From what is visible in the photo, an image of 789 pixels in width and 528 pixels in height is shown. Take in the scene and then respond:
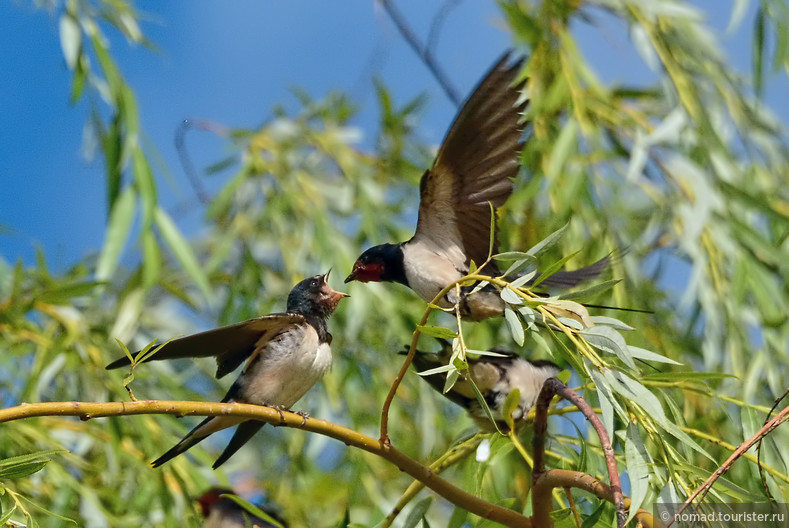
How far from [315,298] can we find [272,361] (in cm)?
25

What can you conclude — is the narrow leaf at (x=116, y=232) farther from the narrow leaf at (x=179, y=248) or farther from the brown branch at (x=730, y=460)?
the brown branch at (x=730, y=460)

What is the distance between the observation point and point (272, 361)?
1.76 meters

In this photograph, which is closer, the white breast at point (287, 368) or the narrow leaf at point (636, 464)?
the narrow leaf at point (636, 464)

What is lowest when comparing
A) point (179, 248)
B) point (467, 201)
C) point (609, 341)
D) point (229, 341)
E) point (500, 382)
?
point (500, 382)

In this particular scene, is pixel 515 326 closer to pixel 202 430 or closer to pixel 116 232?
pixel 202 430

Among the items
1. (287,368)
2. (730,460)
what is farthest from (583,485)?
(287,368)

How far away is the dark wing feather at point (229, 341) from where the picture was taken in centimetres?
129

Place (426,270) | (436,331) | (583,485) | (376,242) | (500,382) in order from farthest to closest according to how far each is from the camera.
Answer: (376,242) → (500,382) → (426,270) → (583,485) → (436,331)

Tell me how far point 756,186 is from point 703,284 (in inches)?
15.7

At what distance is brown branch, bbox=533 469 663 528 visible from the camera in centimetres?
111

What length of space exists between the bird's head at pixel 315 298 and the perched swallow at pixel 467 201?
6 centimetres

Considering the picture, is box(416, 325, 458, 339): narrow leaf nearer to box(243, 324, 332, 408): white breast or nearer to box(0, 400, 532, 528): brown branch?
box(0, 400, 532, 528): brown branch

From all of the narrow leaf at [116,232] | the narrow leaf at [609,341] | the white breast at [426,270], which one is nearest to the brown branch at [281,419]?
the narrow leaf at [609,341]

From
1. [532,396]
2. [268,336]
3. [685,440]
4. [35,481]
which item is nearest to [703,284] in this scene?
[532,396]
